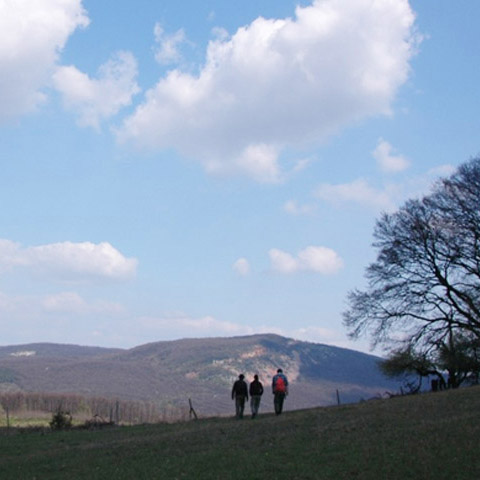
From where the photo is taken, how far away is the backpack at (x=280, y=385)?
3104cm

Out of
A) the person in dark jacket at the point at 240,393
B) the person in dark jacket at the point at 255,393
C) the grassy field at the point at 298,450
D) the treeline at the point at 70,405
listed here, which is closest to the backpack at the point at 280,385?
the person in dark jacket at the point at 255,393

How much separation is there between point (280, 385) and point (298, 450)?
1381 cm

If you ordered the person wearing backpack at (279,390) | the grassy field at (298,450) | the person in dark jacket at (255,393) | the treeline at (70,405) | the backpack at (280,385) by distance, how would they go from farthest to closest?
1. the treeline at (70,405)
2. the backpack at (280,385)
3. the person wearing backpack at (279,390)
4. the person in dark jacket at (255,393)
5. the grassy field at (298,450)

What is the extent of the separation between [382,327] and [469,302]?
5.64 m

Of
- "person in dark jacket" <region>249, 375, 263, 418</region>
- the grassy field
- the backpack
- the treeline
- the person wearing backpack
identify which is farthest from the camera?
the treeline

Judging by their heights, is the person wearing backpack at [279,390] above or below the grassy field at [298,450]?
above

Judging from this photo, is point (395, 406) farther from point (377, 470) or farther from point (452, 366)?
point (452, 366)

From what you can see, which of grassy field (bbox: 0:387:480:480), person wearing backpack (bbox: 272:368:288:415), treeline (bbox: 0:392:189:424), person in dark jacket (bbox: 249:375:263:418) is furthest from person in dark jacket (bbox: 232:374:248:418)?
treeline (bbox: 0:392:189:424)

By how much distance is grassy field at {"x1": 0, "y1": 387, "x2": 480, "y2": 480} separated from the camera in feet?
47.6

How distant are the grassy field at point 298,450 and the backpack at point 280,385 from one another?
12.8ft

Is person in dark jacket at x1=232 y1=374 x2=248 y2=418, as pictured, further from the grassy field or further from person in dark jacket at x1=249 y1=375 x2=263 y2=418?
the grassy field

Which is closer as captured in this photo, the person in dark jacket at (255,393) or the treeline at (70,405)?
the person in dark jacket at (255,393)

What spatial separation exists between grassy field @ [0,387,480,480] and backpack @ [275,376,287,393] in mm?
3892

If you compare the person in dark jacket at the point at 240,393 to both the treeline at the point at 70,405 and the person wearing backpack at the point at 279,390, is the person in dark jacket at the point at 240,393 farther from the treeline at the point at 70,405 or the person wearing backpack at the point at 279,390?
the treeline at the point at 70,405
